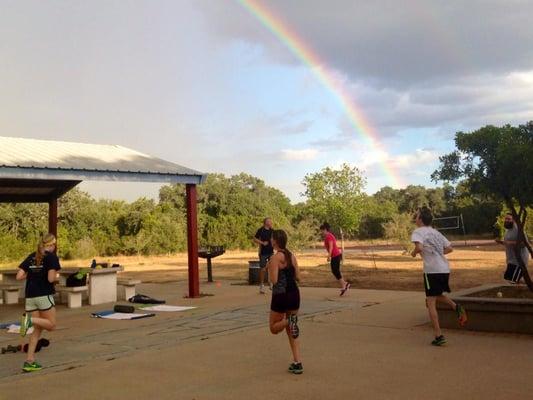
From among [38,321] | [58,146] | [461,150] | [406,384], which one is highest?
[58,146]

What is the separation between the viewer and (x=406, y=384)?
5320mm

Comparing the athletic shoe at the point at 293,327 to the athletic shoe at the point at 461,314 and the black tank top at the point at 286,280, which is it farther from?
the athletic shoe at the point at 461,314

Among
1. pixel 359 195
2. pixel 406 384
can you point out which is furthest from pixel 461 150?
pixel 359 195

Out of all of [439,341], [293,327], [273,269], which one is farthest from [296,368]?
[439,341]

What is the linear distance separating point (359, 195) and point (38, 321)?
997 inches

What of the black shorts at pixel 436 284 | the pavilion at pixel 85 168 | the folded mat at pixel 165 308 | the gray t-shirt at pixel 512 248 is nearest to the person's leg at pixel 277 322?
the black shorts at pixel 436 284

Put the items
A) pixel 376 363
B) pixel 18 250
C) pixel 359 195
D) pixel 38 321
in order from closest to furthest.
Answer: pixel 376 363 < pixel 38 321 < pixel 359 195 < pixel 18 250

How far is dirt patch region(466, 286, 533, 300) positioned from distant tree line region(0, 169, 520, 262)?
18.8 meters

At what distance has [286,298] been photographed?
19.7ft

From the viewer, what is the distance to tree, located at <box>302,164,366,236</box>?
30.2 m

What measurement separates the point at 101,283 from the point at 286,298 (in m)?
8.62

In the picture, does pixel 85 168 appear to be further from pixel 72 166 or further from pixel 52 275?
pixel 52 275

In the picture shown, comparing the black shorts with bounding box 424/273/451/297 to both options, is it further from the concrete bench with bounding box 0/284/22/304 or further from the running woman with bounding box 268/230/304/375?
the concrete bench with bounding box 0/284/22/304

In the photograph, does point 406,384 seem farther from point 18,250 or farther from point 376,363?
point 18,250
